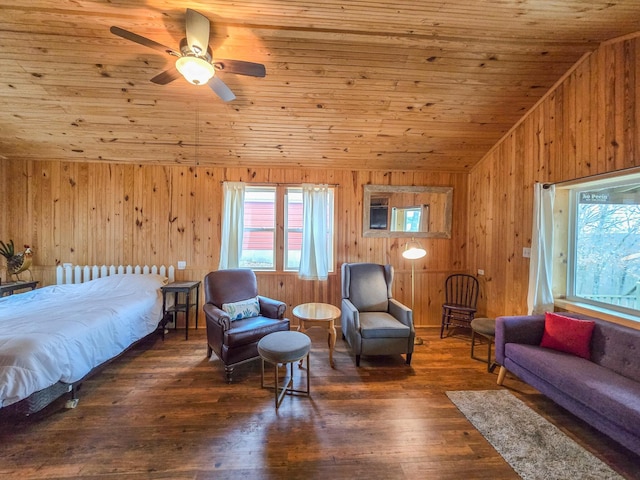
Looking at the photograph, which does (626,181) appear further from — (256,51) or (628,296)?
(256,51)

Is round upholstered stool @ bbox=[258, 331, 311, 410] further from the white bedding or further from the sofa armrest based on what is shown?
the sofa armrest

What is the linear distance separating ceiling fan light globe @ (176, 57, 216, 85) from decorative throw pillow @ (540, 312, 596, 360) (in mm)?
3538

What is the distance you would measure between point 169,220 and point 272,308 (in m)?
2.17

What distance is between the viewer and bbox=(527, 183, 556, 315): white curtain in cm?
277

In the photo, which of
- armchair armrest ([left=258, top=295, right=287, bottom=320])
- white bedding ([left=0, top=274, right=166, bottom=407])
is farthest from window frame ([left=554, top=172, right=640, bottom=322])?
white bedding ([left=0, top=274, right=166, bottom=407])

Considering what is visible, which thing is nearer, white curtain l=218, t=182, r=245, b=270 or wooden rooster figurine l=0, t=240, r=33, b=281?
wooden rooster figurine l=0, t=240, r=33, b=281

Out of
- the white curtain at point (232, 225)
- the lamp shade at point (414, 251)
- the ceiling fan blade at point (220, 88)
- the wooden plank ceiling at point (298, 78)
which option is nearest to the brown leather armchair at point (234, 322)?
the white curtain at point (232, 225)

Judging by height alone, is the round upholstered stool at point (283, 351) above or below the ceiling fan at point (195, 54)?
below

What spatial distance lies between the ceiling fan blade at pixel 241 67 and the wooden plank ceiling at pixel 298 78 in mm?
426

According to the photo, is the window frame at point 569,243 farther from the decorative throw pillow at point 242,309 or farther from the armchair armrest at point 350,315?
the decorative throw pillow at point 242,309

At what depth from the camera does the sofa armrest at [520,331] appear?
2.42 m

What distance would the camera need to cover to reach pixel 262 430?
1874 mm

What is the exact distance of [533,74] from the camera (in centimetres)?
263

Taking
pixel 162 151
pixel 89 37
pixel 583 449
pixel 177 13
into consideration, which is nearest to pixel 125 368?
pixel 162 151
